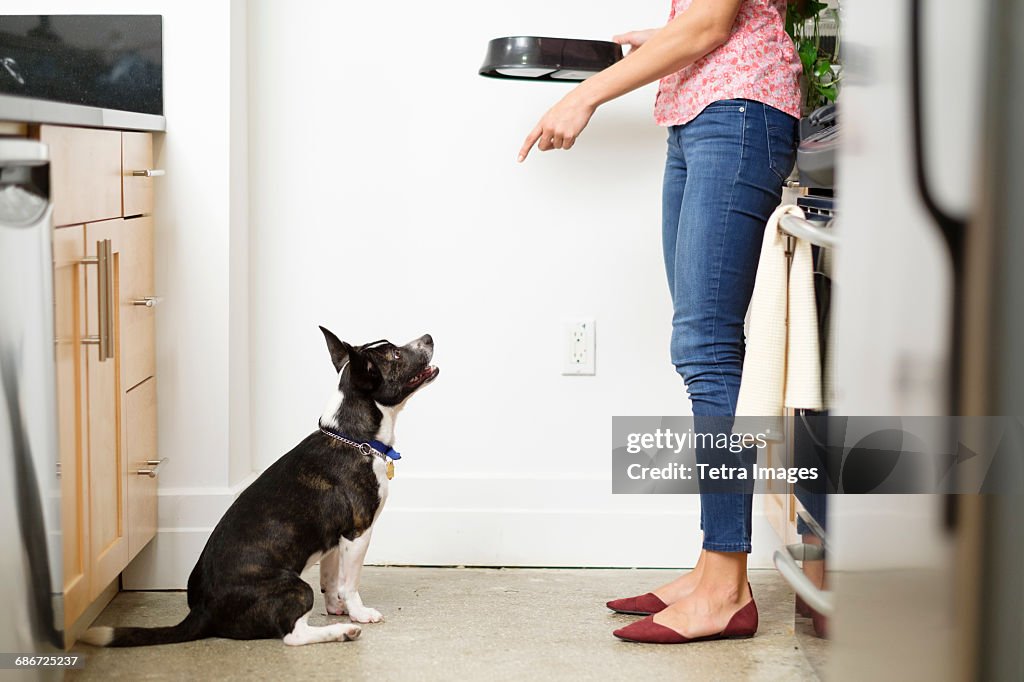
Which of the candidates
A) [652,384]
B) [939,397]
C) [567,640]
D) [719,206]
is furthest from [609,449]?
[939,397]

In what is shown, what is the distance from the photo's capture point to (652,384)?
230cm

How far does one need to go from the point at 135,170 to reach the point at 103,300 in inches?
15.2

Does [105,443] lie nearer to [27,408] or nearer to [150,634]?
[150,634]

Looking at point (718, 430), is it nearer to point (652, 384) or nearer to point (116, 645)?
point (652, 384)

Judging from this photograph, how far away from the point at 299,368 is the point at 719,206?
1063 millimetres

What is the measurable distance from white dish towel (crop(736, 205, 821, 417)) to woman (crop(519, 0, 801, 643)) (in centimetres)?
19

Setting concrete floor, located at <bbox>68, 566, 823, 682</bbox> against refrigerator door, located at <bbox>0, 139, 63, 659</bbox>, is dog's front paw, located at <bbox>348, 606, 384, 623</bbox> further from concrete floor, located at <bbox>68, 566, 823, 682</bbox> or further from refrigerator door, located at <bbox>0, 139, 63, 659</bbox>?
refrigerator door, located at <bbox>0, 139, 63, 659</bbox>

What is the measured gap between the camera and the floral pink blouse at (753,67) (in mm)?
1661

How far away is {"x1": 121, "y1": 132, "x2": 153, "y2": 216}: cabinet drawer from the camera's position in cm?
188

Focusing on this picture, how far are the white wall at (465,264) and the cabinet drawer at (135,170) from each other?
0.91 feet

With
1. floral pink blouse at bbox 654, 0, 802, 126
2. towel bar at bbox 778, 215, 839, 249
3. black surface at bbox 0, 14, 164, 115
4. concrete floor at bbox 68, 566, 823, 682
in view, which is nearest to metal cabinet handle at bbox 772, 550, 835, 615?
concrete floor at bbox 68, 566, 823, 682

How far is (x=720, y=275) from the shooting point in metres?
1.68

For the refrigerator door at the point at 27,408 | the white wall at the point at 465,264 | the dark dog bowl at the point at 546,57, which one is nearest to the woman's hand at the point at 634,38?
the dark dog bowl at the point at 546,57

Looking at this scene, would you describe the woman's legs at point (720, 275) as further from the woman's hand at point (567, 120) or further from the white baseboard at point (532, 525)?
the white baseboard at point (532, 525)
